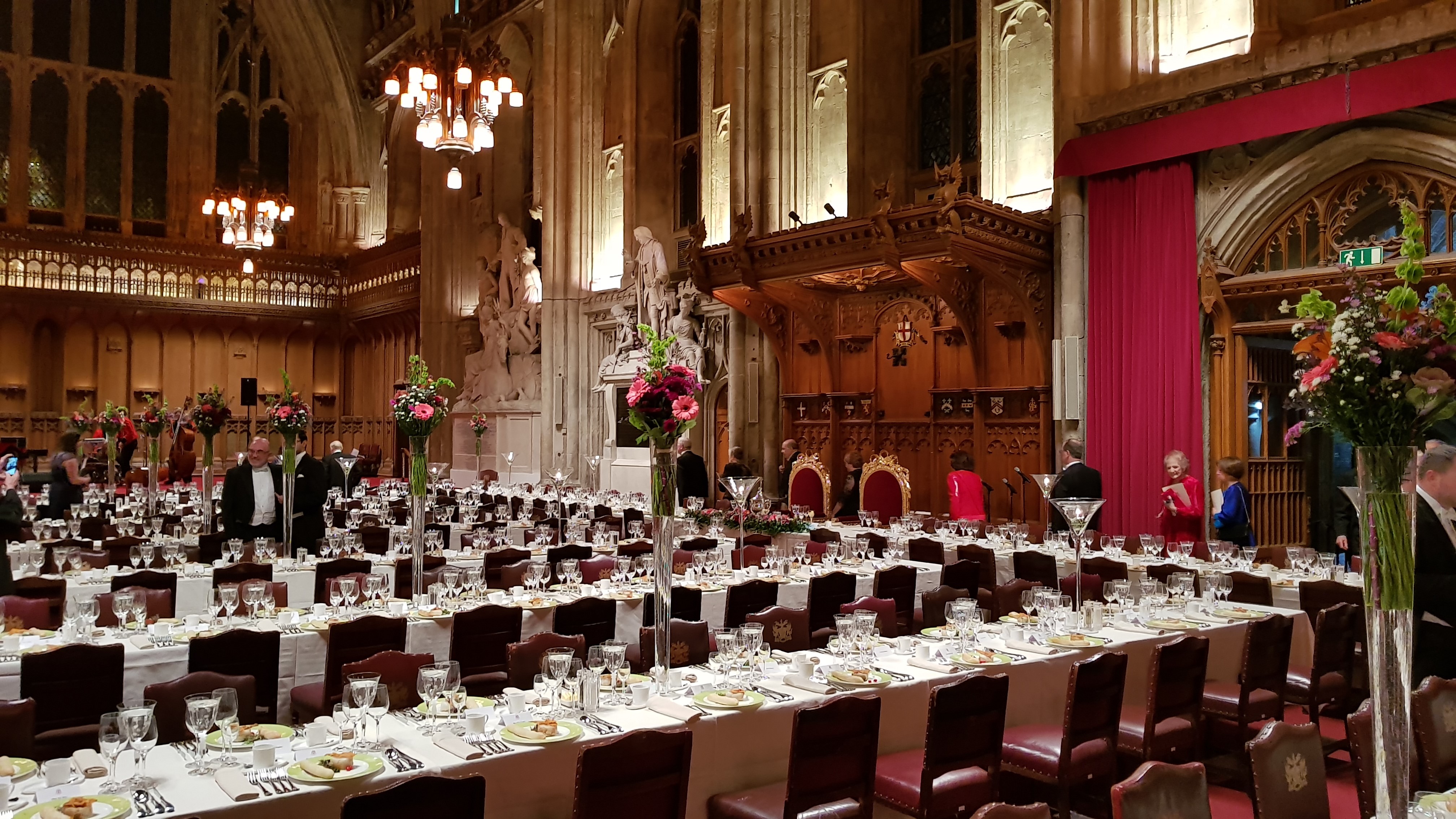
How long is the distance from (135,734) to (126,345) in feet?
89.5

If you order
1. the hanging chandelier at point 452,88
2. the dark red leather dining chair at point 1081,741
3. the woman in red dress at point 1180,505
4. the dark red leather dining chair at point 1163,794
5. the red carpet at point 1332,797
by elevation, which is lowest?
the red carpet at point 1332,797

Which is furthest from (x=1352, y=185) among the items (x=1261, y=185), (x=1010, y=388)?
(x=1010, y=388)

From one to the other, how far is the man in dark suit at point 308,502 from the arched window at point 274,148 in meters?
Answer: 21.9

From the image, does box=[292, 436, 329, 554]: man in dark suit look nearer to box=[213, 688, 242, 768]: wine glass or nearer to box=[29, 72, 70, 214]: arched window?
box=[213, 688, 242, 768]: wine glass

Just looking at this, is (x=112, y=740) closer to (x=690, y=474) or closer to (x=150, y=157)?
(x=690, y=474)

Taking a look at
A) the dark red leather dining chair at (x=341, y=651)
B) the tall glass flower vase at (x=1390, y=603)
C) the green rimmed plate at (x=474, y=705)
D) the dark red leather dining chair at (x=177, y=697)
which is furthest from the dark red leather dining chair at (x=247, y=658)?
the tall glass flower vase at (x=1390, y=603)

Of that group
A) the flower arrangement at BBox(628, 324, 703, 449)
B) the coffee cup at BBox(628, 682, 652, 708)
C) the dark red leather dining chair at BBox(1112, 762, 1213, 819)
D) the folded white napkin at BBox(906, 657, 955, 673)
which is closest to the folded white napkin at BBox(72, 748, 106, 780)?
the coffee cup at BBox(628, 682, 652, 708)

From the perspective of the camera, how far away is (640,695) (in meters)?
4.17

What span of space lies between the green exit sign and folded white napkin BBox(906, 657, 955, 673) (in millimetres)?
6777

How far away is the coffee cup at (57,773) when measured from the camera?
10.3 ft

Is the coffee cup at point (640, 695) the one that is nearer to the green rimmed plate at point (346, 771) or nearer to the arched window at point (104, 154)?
the green rimmed plate at point (346, 771)

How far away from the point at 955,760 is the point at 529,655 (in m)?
1.86

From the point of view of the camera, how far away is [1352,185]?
393 inches

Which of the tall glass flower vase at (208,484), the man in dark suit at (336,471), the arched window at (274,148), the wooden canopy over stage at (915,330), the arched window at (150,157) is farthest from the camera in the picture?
the arched window at (274,148)
